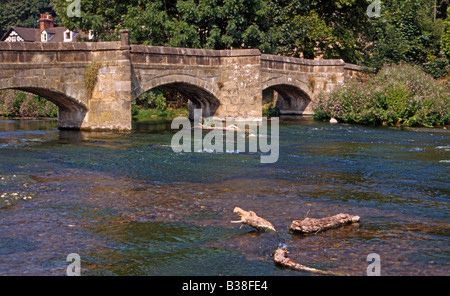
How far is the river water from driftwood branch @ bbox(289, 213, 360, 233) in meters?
0.14

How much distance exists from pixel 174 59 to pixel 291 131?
18.5ft

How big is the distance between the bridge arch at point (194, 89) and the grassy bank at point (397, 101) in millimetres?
6107

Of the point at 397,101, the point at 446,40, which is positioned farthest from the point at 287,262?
the point at 446,40

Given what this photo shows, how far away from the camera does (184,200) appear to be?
34.0ft

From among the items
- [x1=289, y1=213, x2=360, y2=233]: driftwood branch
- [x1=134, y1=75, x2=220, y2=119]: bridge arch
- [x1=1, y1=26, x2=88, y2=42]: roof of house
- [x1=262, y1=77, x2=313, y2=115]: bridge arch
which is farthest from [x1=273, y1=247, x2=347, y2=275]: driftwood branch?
[x1=1, y1=26, x2=88, y2=42]: roof of house

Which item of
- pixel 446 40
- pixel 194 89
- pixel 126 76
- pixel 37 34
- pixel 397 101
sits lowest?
pixel 397 101

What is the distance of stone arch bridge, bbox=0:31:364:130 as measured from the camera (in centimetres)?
1947

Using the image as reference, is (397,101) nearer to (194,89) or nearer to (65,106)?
(194,89)

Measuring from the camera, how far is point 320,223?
27.5 feet

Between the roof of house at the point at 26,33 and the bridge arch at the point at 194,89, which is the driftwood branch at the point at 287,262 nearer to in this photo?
the bridge arch at the point at 194,89

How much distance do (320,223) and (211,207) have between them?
220 cm

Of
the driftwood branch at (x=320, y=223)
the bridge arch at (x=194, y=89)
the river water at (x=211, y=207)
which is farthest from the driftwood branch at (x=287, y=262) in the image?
the bridge arch at (x=194, y=89)
